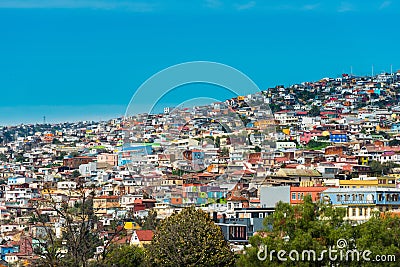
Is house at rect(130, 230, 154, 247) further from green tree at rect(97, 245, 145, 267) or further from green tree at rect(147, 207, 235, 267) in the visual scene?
green tree at rect(147, 207, 235, 267)

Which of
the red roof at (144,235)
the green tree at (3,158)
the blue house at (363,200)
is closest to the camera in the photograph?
the blue house at (363,200)

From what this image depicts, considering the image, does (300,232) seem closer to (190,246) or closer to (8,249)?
(190,246)

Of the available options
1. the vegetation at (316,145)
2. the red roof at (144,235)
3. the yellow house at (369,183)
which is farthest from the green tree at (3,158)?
the red roof at (144,235)

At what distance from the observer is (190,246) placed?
48.8 feet

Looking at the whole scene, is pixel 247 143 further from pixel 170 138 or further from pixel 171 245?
pixel 171 245

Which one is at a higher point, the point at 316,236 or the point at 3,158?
the point at 3,158

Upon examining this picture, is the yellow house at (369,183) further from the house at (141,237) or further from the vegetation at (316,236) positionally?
the vegetation at (316,236)

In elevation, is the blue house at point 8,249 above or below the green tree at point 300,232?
below

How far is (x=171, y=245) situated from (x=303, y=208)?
11.0 ft

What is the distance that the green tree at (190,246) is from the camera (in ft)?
48.4

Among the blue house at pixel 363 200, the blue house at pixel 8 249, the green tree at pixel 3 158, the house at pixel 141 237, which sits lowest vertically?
the blue house at pixel 8 249

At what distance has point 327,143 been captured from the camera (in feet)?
167

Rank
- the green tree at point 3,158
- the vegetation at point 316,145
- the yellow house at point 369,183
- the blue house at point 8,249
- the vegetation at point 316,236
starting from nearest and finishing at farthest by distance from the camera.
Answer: the vegetation at point 316,236, the blue house at point 8,249, the yellow house at point 369,183, the vegetation at point 316,145, the green tree at point 3,158

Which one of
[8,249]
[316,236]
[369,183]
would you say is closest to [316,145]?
[369,183]
